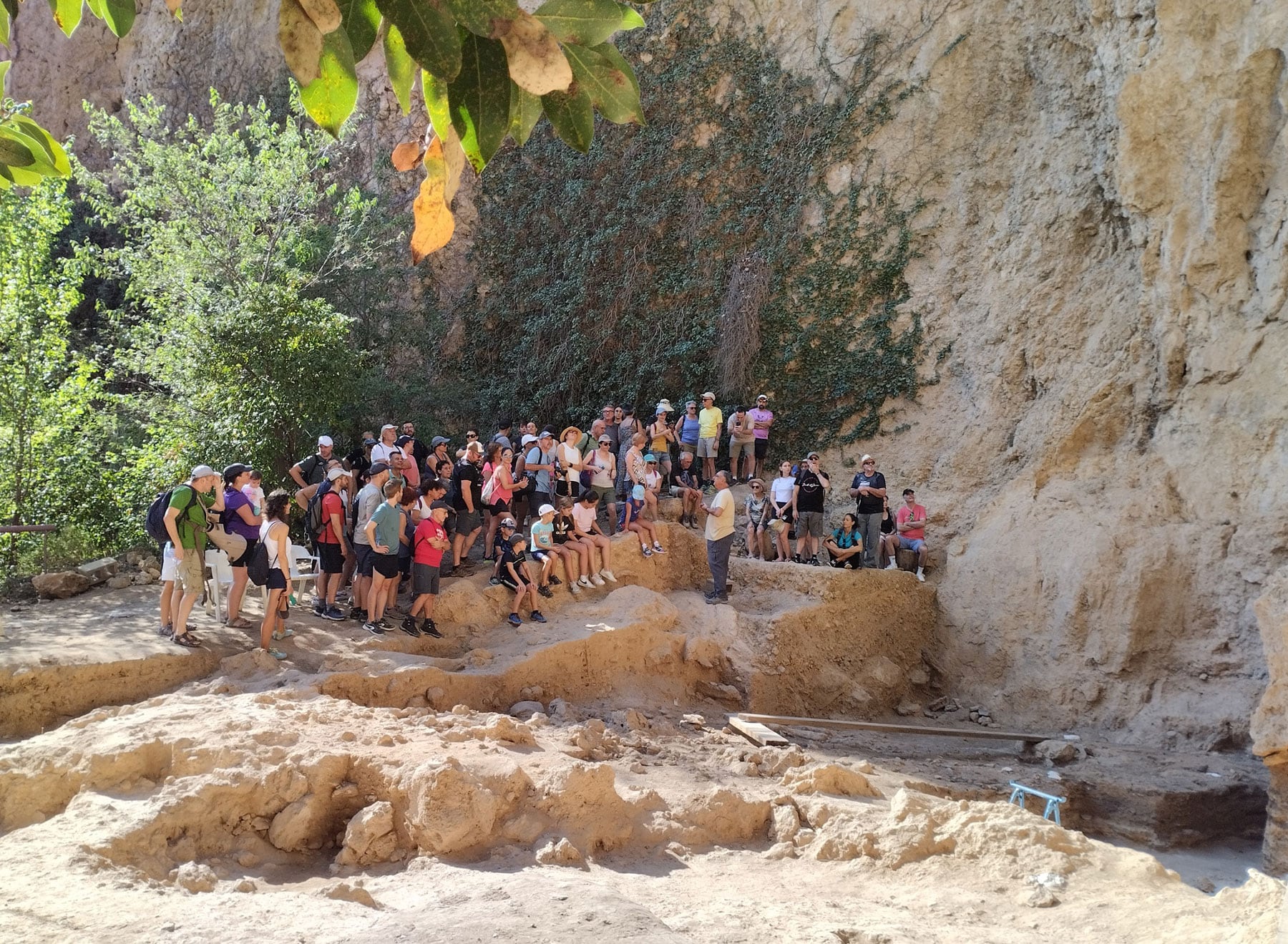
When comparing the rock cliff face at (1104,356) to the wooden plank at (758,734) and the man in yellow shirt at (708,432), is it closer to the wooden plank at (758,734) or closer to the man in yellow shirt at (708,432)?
the man in yellow shirt at (708,432)

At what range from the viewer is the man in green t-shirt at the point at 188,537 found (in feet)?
28.2

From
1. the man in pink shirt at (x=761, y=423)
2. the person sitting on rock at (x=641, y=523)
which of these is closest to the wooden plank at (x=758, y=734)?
the person sitting on rock at (x=641, y=523)

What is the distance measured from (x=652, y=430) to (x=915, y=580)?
12.9 ft

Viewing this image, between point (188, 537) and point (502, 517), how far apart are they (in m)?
3.46

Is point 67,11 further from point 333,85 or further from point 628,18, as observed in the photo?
point 628,18

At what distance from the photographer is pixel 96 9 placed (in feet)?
9.74

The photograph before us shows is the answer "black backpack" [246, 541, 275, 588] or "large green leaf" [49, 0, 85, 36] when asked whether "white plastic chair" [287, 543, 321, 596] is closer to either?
"black backpack" [246, 541, 275, 588]

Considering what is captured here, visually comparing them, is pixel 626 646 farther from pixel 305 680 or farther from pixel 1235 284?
pixel 1235 284

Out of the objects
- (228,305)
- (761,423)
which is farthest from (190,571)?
(761,423)

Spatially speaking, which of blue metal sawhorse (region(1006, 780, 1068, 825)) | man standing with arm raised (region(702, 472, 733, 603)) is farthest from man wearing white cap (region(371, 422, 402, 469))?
blue metal sawhorse (region(1006, 780, 1068, 825))

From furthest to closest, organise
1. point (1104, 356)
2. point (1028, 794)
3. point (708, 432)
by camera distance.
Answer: point (708, 432) → point (1104, 356) → point (1028, 794)

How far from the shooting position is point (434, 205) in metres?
2.40

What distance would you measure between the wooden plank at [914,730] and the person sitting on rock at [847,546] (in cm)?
226

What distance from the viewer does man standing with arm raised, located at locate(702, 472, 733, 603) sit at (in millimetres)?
11852
